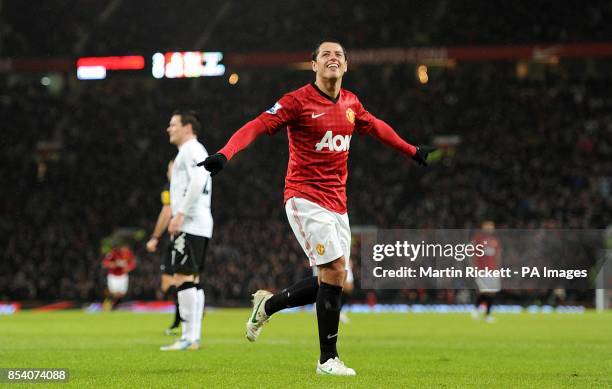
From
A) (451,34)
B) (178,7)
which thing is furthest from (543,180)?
(178,7)

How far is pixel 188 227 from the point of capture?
931cm

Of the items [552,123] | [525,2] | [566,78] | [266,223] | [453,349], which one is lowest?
[453,349]

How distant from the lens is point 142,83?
1527 inches

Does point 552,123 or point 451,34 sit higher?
point 451,34

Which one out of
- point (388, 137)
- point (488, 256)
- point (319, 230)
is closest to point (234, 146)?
point (319, 230)

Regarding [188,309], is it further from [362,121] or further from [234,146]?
[234,146]

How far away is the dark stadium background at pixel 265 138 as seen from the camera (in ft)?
96.4

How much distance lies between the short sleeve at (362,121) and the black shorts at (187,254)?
9.61 feet

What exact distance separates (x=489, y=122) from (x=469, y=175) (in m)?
3.20

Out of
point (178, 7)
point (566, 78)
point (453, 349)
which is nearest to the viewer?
point (453, 349)

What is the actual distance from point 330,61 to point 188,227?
3.40 m

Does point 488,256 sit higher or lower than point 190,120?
lower

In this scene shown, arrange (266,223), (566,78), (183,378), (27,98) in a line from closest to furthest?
(183,378)
(266,223)
(566,78)
(27,98)

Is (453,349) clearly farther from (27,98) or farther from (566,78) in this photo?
(27,98)
